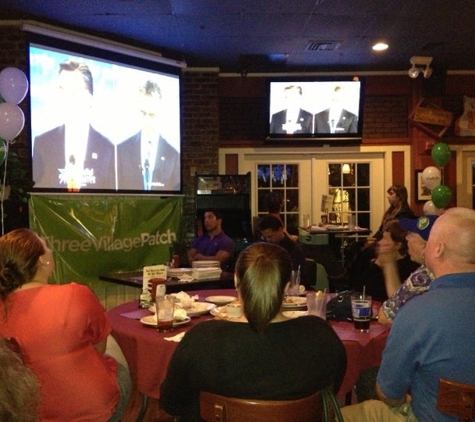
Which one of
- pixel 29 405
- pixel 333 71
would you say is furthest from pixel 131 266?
pixel 29 405

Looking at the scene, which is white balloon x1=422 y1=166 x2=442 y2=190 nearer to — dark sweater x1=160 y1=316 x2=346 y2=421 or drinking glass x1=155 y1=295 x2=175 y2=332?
drinking glass x1=155 y1=295 x2=175 y2=332

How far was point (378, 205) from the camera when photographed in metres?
7.90

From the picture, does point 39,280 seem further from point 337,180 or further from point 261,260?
point 337,180

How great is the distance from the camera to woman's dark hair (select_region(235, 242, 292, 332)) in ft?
5.83

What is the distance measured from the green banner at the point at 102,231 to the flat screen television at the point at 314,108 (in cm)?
212

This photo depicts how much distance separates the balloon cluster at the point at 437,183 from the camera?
670 cm

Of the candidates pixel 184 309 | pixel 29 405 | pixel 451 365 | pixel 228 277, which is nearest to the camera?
pixel 29 405

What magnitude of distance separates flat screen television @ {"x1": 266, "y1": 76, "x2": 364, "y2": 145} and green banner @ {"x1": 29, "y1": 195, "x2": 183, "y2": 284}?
2121 mm

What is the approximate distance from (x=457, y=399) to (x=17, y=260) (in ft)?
5.41

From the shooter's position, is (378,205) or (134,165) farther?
(378,205)

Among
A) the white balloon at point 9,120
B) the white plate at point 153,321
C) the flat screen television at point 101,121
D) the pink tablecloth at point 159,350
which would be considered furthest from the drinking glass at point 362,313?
the flat screen television at point 101,121

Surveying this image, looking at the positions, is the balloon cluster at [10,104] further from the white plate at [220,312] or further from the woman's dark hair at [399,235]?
the woman's dark hair at [399,235]

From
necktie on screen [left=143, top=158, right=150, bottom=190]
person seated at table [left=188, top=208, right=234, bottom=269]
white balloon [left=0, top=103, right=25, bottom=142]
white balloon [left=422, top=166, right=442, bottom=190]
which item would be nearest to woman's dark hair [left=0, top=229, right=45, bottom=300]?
white balloon [left=0, top=103, right=25, bottom=142]

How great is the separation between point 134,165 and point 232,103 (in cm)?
192
